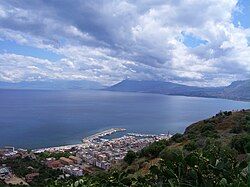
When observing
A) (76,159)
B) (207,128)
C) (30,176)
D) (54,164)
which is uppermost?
(207,128)

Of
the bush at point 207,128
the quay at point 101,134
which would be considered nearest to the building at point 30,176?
the bush at point 207,128

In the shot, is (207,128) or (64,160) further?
(64,160)

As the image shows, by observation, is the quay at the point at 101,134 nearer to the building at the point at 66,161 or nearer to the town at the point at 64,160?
the town at the point at 64,160

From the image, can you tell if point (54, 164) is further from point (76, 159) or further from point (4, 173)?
point (4, 173)

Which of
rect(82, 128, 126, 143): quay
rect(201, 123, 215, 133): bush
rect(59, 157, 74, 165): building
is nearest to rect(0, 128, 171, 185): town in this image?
rect(59, 157, 74, 165): building

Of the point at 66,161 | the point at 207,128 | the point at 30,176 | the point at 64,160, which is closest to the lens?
the point at 207,128

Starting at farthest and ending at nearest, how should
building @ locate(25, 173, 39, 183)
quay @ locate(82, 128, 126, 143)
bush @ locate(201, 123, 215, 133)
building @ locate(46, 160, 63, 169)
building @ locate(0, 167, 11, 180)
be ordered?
quay @ locate(82, 128, 126, 143)
building @ locate(46, 160, 63, 169)
building @ locate(0, 167, 11, 180)
building @ locate(25, 173, 39, 183)
bush @ locate(201, 123, 215, 133)

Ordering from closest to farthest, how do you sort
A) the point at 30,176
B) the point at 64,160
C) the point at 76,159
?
the point at 30,176
the point at 64,160
the point at 76,159

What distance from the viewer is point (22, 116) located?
7675 cm

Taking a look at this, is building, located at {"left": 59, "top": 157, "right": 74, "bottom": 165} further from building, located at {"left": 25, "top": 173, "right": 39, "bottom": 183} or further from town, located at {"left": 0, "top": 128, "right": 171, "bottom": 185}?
building, located at {"left": 25, "top": 173, "right": 39, "bottom": 183}

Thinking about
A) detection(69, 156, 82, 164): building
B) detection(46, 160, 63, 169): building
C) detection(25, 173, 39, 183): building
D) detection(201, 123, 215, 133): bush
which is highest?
detection(201, 123, 215, 133): bush

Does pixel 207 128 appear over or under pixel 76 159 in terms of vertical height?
over

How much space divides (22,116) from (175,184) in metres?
78.2

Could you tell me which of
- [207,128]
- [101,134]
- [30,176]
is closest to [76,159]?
[30,176]
